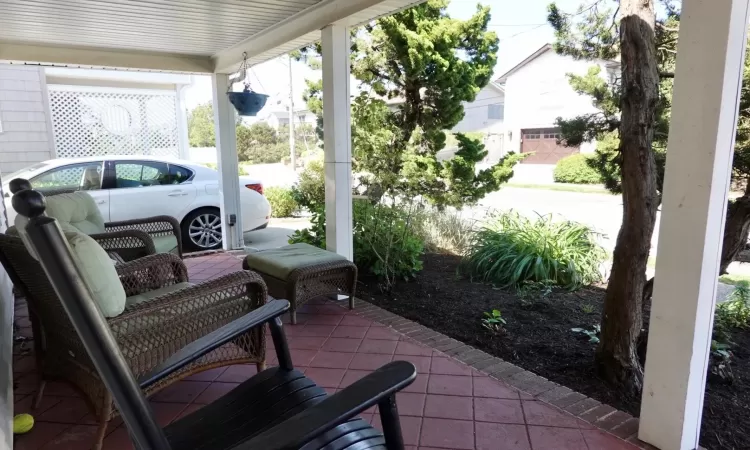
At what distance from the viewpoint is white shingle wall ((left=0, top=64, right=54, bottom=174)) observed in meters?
6.72

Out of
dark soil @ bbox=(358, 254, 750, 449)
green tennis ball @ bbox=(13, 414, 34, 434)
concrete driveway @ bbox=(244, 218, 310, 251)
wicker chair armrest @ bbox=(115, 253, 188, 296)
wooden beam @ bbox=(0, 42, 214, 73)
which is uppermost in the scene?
wooden beam @ bbox=(0, 42, 214, 73)

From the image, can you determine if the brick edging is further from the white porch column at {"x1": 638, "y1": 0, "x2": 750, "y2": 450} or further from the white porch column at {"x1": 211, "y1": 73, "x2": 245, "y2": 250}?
the white porch column at {"x1": 211, "y1": 73, "x2": 245, "y2": 250}

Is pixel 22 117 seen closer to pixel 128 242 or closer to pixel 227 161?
pixel 227 161

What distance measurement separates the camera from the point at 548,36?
3.19m

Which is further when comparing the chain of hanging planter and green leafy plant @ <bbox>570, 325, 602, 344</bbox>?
the chain of hanging planter

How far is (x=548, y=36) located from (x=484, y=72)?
2.07 m

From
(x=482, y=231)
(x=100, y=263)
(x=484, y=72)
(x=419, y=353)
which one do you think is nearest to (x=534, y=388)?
(x=419, y=353)


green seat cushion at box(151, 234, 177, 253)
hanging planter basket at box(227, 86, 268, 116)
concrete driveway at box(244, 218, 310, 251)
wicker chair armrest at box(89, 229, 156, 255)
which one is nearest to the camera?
wicker chair armrest at box(89, 229, 156, 255)

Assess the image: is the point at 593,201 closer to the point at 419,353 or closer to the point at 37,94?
the point at 419,353

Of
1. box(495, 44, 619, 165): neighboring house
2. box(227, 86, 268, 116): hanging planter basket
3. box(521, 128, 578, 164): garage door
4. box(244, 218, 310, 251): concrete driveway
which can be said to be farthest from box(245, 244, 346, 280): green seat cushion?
box(521, 128, 578, 164): garage door

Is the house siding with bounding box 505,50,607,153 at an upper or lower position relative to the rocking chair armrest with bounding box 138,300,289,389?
upper

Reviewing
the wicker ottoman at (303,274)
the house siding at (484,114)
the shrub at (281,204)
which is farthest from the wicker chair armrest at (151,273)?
the house siding at (484,114)

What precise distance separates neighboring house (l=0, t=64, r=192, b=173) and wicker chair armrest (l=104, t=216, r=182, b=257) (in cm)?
459

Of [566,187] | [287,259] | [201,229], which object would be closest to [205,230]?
[201,229]
